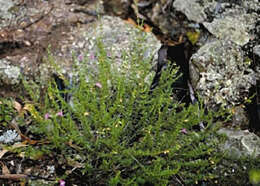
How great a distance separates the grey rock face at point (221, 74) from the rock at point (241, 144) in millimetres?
285

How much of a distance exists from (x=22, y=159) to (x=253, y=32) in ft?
6.81

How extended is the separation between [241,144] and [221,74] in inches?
23.9

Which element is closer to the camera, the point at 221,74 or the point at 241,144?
the point at 241,144

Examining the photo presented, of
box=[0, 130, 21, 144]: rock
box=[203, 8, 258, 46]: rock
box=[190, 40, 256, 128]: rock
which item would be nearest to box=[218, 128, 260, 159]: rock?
box=[190, 40, 256, 128]: rock

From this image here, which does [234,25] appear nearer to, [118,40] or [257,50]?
[257,50]

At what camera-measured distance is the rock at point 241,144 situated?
1978 mm

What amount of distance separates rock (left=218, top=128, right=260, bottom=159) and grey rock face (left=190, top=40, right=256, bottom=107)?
29 centimetres

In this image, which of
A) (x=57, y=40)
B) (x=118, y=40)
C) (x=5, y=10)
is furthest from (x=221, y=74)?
(x=5, y=10)

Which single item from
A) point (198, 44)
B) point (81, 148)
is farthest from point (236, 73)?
point (81, 148)

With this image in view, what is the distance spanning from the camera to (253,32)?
8.54ft

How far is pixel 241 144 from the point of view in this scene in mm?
2023

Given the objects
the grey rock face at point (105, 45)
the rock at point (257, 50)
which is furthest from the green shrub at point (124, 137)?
the rock at point (257, 50)

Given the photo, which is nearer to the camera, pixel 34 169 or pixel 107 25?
pixel 34 169

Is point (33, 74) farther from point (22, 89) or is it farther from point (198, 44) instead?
point (198, 44)
